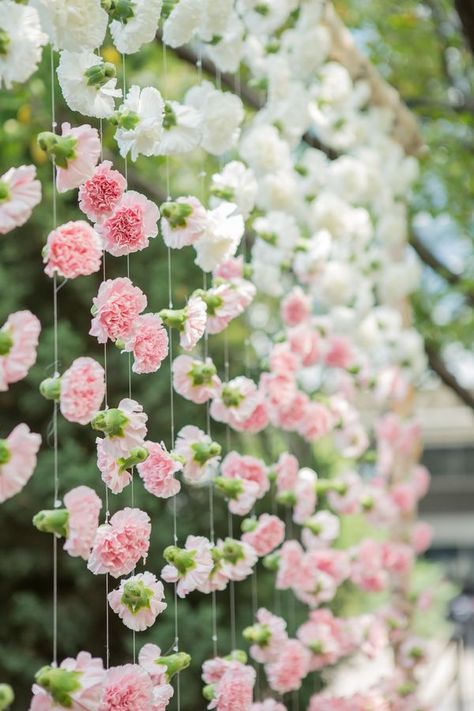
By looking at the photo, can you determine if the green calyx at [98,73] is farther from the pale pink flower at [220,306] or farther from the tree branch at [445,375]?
the tree branch at [445,375]

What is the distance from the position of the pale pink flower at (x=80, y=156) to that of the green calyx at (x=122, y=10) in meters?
0.25

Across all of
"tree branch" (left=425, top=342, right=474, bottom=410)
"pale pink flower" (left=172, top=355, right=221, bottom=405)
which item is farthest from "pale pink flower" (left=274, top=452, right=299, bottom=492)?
"tree branch" (left=425, top=342, right=474, bottom=410)

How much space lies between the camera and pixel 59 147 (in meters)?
1.37

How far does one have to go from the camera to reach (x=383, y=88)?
11.0ft

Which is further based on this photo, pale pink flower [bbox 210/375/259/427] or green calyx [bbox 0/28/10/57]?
pale pink flower [bbox 210/375/259/427]

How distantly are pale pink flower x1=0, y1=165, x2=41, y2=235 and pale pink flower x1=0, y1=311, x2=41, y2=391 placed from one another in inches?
4.0

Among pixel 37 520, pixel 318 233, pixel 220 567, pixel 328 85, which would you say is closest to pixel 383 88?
pixel 328 85

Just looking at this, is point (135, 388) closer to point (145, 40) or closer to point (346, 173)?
point (346, 173)

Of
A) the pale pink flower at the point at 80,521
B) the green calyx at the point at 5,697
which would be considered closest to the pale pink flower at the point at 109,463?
the pale pink flower at the point at 80,521

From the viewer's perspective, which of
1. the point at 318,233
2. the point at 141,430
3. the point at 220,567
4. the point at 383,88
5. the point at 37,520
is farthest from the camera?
the point at 383,88

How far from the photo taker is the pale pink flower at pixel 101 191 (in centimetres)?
144

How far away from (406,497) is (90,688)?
74.7 inches

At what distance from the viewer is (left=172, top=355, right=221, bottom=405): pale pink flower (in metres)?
1.79

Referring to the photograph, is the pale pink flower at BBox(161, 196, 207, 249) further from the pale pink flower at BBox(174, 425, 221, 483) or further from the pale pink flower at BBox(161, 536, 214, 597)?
the pale pink flower at BBox(161, 536, 214, 597)
